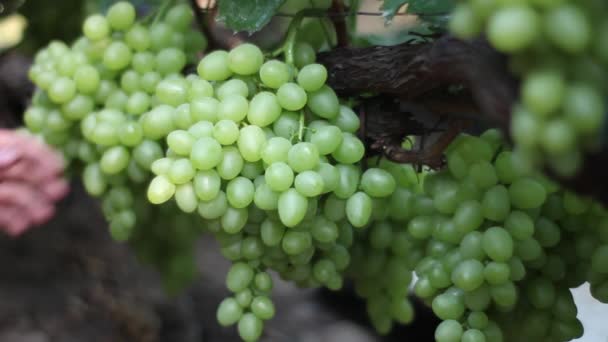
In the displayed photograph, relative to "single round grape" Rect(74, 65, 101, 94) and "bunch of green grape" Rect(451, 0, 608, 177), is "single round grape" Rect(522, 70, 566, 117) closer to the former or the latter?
"bunch of green grape" Rect(451, 0, 608, 177)

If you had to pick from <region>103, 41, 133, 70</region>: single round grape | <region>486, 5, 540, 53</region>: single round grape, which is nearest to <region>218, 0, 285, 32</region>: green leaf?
<region>103, 41, 133, 70</region>: single round grape

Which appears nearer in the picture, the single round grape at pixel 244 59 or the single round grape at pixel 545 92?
the single round grape at pixel 545 92

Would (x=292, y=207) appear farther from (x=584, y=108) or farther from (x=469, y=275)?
(x=584, y=108)

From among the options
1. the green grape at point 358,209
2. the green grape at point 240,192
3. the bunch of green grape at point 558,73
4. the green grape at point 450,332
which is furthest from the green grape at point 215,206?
the bunch of green grape at point 558,73

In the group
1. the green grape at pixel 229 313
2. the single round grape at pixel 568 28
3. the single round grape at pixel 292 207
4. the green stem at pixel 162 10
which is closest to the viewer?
the single round grape at pixel 568 28

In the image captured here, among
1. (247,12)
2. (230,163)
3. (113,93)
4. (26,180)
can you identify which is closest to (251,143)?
(230,163)

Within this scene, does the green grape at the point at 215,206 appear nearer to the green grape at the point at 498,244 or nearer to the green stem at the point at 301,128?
the green stem at the point at 301,128
